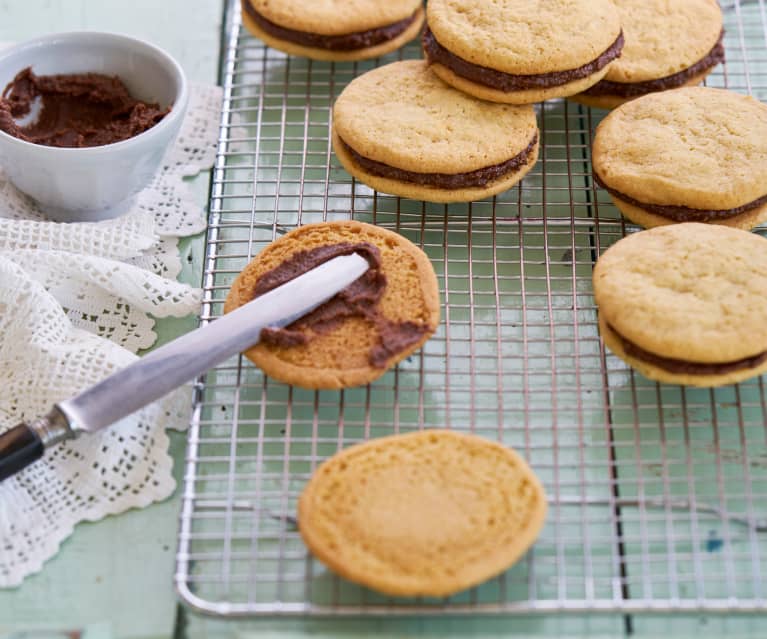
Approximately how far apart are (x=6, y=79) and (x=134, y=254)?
44cm

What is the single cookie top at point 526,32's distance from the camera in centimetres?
183

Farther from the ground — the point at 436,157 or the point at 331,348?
the point at 436,157

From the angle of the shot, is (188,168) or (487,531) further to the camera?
(188,168)

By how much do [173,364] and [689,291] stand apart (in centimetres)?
79

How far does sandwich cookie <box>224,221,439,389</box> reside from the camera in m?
1.55

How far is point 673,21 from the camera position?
205 cm

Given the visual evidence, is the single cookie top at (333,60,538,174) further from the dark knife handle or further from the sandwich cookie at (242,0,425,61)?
the dark knife handle

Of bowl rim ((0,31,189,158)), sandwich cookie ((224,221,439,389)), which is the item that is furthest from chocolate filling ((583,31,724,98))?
bowl rim ((0,31,189,158))

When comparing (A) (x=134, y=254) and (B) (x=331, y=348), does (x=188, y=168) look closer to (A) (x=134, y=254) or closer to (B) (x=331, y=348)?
(A) (x=134, y=254)

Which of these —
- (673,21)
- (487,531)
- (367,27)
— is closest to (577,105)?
(673,21)

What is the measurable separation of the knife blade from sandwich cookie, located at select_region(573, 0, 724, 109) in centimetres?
69

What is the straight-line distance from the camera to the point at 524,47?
6.01ft

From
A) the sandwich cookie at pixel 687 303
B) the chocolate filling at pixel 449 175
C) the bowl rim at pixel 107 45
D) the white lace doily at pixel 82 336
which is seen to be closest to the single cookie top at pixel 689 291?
the sandwich cookie at pixel 687 303

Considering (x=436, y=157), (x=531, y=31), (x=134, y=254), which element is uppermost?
(x=531, y=31)
